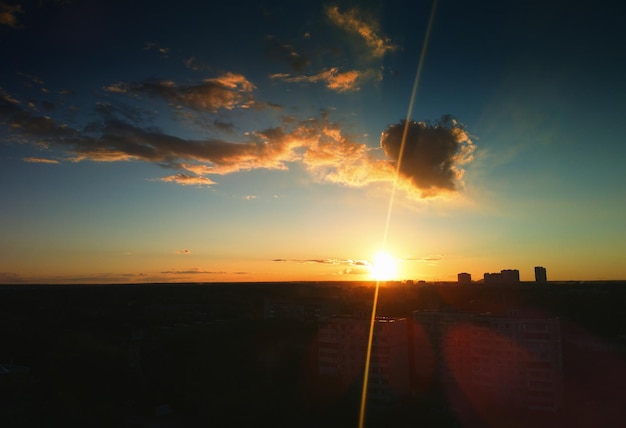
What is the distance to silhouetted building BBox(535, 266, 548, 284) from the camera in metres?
83.7

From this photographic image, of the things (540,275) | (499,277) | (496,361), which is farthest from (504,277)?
(496,361)

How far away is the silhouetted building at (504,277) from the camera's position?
75938 millimetres

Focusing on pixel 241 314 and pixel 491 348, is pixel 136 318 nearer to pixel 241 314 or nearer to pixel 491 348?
pixel 241 314

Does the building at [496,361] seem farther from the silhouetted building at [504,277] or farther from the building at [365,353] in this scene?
the silhouetted building at [504,277]

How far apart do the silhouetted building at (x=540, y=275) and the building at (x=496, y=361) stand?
71.0 meters

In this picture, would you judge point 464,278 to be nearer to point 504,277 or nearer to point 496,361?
point 504,277

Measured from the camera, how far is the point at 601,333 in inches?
1396

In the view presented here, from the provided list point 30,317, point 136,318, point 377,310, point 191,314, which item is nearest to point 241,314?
point 191,314

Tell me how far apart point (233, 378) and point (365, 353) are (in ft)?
28.3

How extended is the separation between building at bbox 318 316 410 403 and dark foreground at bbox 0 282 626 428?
64 cm

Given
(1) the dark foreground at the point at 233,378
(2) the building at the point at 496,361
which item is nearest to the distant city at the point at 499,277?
(1) the dark foreground at the point at 233,378

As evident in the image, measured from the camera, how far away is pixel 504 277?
76.5 m

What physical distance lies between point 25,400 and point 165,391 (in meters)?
6.01

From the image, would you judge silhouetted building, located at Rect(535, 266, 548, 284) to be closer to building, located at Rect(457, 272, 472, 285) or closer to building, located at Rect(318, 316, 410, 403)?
building, located at Rect(457, 272, 472, 285)
